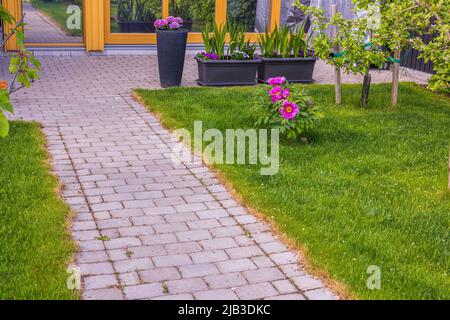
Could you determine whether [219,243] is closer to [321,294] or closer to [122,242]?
[122,242]

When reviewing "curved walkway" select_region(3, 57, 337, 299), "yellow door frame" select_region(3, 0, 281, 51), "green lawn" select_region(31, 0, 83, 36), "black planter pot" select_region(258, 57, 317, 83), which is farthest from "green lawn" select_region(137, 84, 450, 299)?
"green lawn" select_region(31, 0, 83, 36)

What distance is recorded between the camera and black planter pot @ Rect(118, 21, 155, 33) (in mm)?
14172

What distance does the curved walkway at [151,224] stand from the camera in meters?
4.12

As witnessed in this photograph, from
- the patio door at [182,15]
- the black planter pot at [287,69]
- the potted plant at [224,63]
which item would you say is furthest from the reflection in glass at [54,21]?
the black planter pot at [287,69]

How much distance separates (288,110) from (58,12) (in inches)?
331

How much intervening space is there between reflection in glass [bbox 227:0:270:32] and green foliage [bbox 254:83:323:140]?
7.57 meters

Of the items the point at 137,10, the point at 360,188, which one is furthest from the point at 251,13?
the point at 360,188

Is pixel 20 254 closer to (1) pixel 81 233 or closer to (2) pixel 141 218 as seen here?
(1) pixel 81 233

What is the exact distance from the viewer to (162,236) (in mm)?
4879

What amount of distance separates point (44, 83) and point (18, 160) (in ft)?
14.9

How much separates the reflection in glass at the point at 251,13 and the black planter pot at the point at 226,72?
4.16 meters

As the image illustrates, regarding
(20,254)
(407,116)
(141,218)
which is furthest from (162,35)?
(20,254)

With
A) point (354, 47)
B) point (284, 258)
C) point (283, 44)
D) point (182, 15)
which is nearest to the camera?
point (284, 258)

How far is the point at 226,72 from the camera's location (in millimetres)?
10781
